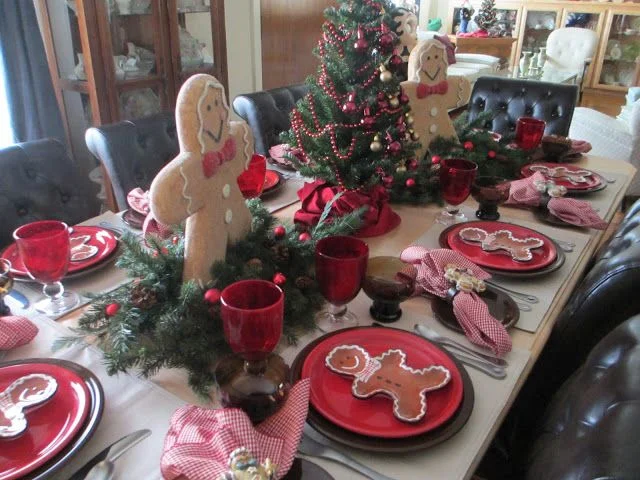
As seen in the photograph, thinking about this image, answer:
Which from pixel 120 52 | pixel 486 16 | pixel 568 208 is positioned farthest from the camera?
pixel 486 16

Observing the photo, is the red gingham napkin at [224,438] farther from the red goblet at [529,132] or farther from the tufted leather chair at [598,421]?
the red goblet at [529,132]

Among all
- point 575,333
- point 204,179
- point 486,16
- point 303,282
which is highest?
point 486,16

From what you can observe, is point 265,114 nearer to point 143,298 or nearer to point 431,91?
point 431,91

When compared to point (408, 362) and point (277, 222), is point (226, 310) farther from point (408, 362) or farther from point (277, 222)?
point (277, 222)

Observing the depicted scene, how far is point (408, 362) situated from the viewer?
79cm

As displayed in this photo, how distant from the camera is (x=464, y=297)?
914 mm

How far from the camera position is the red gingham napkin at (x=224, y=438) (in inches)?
21.9

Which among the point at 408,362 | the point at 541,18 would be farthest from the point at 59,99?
the point at 541,18

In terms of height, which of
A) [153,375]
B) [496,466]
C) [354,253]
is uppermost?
[354,253]

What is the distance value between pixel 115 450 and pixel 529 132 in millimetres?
1508

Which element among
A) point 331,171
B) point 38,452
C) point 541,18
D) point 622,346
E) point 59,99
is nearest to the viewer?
point 38,452

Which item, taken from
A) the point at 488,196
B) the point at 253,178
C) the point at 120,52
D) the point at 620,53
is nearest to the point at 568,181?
the point at 488,196

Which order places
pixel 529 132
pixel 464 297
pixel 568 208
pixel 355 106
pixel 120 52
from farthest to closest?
pixel 120 52 < pixel 529 132 < pixel 568 208 < pixel 355 106 < pixel 464 297

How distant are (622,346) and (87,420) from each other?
0.72 m
